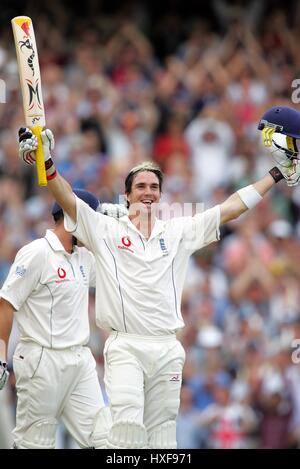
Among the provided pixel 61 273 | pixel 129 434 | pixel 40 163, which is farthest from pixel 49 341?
pixel 40 163

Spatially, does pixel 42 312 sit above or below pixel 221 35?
below

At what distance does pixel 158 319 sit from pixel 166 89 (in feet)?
27.3

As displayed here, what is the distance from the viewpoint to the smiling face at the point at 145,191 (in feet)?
28.6

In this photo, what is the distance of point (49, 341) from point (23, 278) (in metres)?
0.49

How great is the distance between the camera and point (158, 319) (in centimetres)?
855

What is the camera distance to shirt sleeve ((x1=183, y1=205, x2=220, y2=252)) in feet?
28.9

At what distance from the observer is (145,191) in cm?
872

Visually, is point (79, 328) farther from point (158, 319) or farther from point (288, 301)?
point (288, 301)

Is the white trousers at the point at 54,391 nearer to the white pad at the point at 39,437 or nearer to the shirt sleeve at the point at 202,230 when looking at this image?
the white pad at the point at 39,437

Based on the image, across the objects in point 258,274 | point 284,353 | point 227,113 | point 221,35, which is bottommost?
point 284,353

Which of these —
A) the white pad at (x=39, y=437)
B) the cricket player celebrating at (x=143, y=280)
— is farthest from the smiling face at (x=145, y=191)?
the white pad at (x=39, y=437)

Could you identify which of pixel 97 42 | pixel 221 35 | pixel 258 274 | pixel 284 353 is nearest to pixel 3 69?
pixel 97 42

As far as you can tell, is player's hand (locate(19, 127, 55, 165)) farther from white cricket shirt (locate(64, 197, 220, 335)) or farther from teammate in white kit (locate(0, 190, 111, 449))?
teammate in white kit (locate(0, 190, 111, 449))

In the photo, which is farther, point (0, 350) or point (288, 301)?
point (288, 301)
